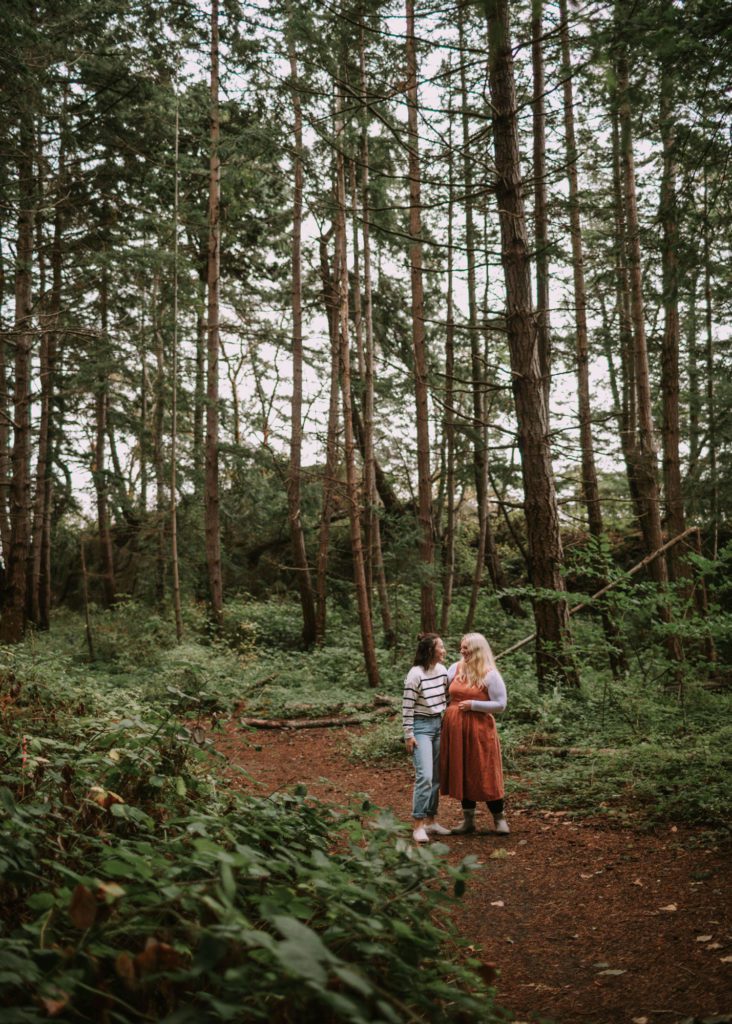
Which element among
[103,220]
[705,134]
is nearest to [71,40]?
[103,220]

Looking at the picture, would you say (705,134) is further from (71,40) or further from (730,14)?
(71,40)

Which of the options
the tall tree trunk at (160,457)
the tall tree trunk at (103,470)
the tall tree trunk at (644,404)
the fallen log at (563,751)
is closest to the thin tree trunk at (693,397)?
the tall tree trunk at (644,404)

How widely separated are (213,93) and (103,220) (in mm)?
5300

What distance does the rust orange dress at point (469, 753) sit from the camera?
6020mm

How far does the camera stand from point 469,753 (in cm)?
612

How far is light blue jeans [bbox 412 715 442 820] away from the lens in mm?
6105

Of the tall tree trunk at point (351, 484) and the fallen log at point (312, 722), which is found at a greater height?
the tall tree trunk at point (351, 484)

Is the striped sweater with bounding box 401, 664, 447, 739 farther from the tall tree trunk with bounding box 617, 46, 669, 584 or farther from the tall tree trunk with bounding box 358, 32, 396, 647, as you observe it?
the tall tree trunk with bounding box 358, 32, 396, 647

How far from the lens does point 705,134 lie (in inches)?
227

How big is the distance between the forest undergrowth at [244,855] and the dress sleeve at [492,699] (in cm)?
111

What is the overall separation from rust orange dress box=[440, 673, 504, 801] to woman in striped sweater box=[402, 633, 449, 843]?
0.29 ft

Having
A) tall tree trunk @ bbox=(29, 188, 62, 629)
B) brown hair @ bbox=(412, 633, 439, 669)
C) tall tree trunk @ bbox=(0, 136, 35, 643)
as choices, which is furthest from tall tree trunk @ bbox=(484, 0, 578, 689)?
tall tree trunk @ bbox=(29, 188, 62, 629)

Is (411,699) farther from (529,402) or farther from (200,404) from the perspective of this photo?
(200,404)

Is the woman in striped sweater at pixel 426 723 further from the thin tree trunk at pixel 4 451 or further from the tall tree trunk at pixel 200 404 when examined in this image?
the thin tree trunk at pixel 4 451
